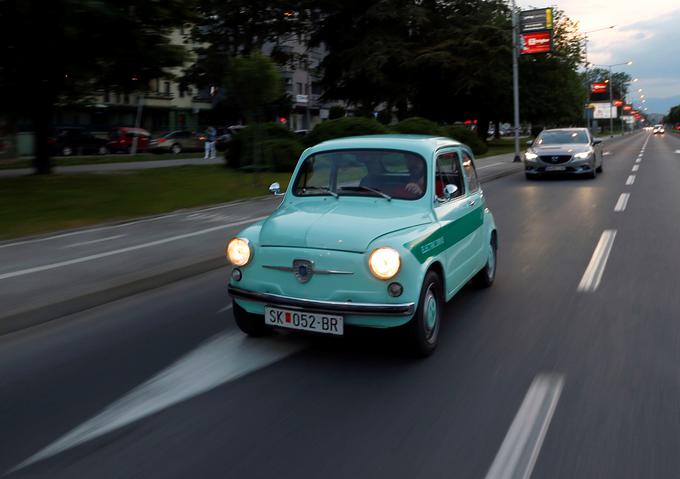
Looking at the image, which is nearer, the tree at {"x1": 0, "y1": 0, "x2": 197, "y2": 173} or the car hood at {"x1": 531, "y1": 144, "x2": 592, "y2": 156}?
the tree at {"x1": 0, "y1": 0, "x2": 197, "y2": 173}

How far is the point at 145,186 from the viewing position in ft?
60.6

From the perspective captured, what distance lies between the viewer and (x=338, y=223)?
511cm

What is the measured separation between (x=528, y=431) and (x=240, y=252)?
8.24 ft

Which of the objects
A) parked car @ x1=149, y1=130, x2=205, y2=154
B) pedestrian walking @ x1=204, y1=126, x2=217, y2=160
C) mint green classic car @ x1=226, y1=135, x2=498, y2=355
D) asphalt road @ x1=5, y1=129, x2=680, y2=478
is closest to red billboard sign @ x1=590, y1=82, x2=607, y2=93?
parked car @ x1=149, y1=130, x2=205, y2=154

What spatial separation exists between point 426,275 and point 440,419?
4.47ft

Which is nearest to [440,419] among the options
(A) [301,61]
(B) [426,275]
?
(B) [426,275]

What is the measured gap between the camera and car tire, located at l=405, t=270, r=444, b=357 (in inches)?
193

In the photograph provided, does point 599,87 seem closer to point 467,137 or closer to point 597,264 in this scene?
point 467,137

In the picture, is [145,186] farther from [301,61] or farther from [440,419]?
[301,61]

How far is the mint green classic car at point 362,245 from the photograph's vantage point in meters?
4.78

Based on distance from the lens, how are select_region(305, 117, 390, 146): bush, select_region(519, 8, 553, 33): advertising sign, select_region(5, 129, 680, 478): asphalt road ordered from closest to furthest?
select_region(5, 129, 680, 478): asphalt road → select_region(305, 117, 390, 146): bush → select_region(519, 8, 553, 33): advertising sign

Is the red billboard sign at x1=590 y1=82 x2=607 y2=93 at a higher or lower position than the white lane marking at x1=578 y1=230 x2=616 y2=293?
higher

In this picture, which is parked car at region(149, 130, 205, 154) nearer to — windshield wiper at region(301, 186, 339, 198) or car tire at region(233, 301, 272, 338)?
windshield wiper at region(301, 186, 339, 198)

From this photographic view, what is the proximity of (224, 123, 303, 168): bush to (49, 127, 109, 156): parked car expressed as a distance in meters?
18.0
